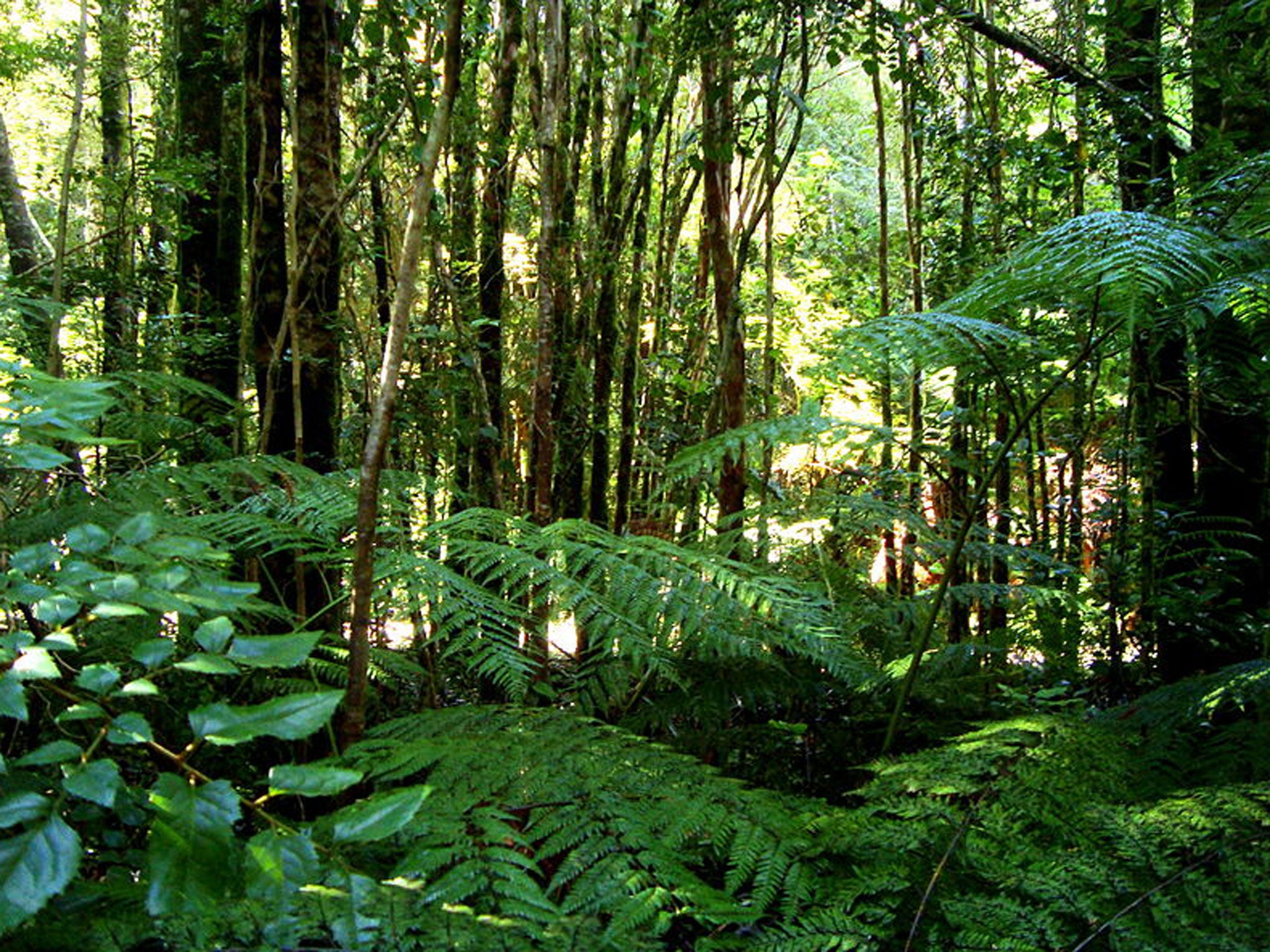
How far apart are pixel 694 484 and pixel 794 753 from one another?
161cm

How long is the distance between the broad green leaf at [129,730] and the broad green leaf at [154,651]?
0.07m

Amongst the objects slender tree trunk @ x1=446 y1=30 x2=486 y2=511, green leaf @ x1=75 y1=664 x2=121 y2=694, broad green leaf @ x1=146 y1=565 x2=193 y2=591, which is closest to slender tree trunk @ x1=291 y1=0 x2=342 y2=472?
slender tree trunk @ x1=446 y1=30 x2=486 y2=511

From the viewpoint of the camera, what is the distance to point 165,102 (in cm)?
666

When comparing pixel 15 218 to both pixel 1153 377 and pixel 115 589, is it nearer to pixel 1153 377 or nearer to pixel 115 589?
pixel 115 589

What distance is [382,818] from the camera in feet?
2.90

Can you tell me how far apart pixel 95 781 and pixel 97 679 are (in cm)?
11

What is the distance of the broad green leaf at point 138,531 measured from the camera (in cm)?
100

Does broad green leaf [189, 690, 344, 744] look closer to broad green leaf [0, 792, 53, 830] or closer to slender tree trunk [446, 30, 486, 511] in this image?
broad green leaf [0, 792, 53, 830]

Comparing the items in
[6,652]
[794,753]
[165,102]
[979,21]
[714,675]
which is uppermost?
[165,102]

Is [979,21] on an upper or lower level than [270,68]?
upper

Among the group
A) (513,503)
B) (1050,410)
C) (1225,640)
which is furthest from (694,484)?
(1050,410)

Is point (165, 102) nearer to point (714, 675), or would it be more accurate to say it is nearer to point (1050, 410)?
point (714, 675)

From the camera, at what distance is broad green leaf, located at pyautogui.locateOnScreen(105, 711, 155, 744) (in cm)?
83

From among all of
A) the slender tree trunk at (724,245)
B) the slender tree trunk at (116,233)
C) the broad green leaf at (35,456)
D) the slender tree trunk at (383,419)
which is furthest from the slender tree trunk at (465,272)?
the broad green leaf at (35,456)
